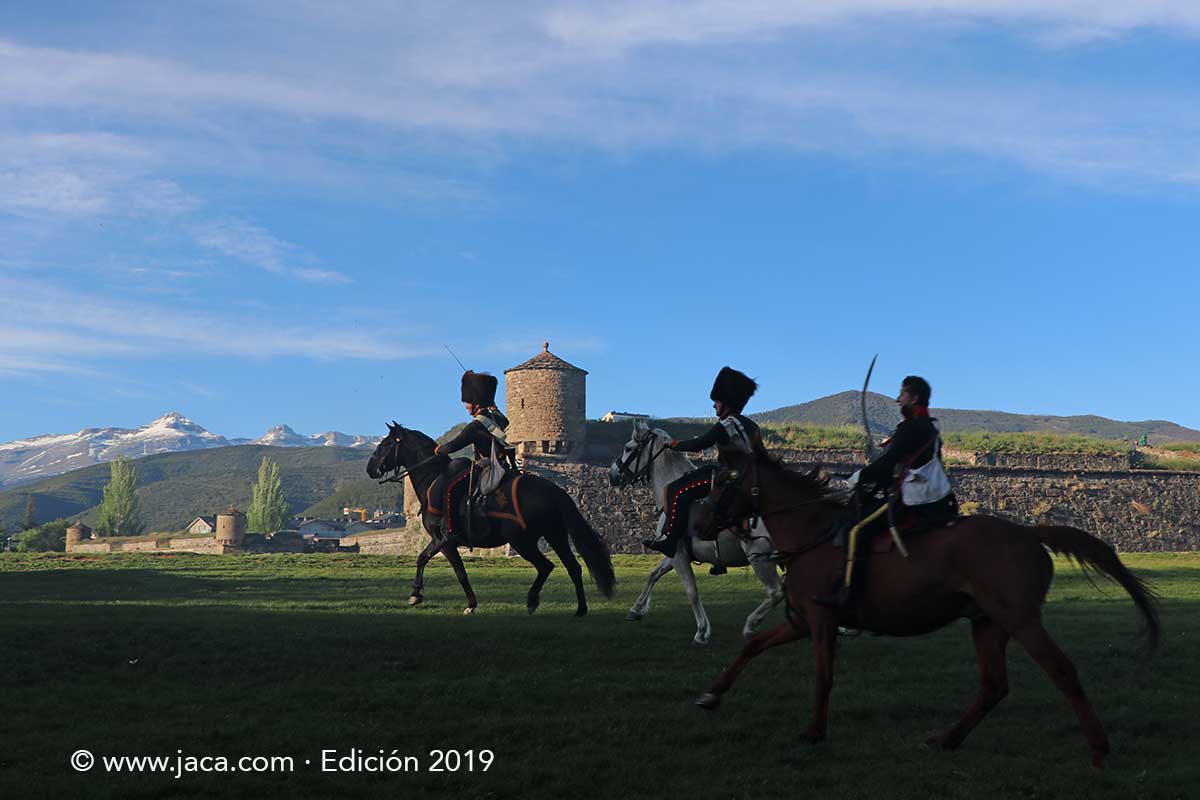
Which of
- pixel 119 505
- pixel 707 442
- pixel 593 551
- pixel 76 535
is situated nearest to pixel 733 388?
pixel 707 442

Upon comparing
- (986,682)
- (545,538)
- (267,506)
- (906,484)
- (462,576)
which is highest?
(906,484)

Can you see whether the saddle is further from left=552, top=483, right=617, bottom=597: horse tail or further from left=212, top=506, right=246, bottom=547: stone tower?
left=212, top=506, right=246, bottom=547: stone tower

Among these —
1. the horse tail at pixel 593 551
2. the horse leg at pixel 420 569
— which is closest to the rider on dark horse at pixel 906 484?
the horse tail at pixel 593 551

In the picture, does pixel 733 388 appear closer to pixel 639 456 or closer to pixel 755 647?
pixel 639 456

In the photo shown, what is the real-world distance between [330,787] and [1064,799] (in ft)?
14.4

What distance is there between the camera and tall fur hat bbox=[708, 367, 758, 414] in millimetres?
12398

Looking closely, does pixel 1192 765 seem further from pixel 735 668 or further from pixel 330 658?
pixel 330 658

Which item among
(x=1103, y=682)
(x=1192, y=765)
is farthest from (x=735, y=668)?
(x=1103, y=682)

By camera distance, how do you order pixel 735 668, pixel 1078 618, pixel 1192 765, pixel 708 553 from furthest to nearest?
pixel 1078 618, pixel 708 553, pixel 735 668, pixel 1192 765

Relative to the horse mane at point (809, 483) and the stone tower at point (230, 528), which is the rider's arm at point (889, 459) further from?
the stone tower at point (230, 528)

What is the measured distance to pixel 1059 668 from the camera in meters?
7.16

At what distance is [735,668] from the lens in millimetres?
8367

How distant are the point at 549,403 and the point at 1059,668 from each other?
43253mm

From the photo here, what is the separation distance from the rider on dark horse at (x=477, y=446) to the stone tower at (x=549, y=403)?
32.9 metres
